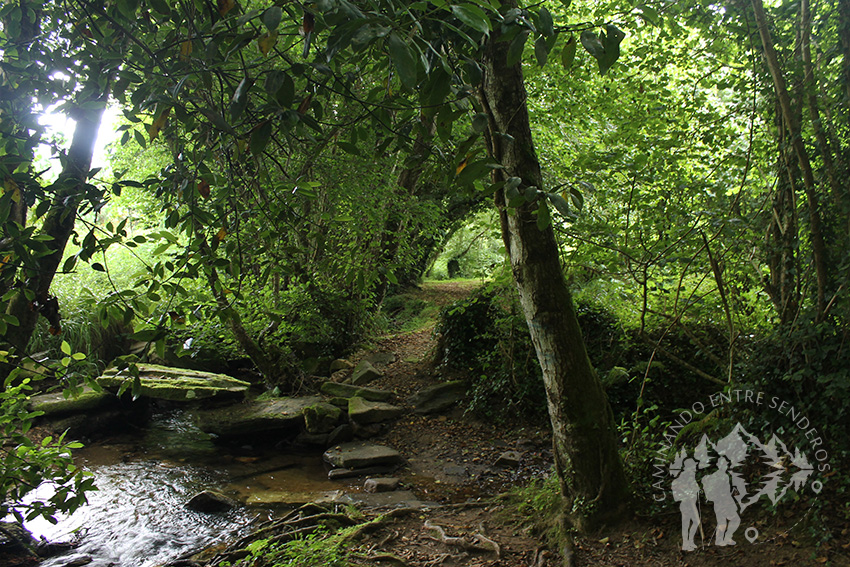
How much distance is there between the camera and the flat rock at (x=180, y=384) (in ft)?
24.0

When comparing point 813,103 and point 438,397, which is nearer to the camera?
point 813,103

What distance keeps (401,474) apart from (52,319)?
4.30 m

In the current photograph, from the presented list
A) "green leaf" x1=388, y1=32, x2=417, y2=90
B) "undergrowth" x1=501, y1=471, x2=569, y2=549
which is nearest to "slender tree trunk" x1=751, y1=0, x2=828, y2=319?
"undergrowth" x1=501, y1=471, x2=569, y2=549

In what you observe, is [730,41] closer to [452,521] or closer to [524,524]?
[524,524]

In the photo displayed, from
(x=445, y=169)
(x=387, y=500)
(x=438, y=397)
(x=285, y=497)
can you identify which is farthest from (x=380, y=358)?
(x=445, y=169)

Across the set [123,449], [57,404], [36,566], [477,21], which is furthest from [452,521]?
Result: [57,404]

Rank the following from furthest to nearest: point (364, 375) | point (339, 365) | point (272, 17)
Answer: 1. point (339, 365)
2. point (364, 375)
3. point (272, 17)

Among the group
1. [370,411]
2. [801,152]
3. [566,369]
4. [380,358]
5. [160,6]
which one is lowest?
[370,411]

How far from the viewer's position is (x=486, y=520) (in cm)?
417

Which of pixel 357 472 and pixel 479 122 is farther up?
pixel 479 122

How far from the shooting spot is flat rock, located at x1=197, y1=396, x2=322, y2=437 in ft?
22.8

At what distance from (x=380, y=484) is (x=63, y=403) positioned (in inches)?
192

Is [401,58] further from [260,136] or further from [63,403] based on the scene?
[63,403]

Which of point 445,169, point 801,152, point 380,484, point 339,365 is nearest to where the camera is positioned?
point 445,169
